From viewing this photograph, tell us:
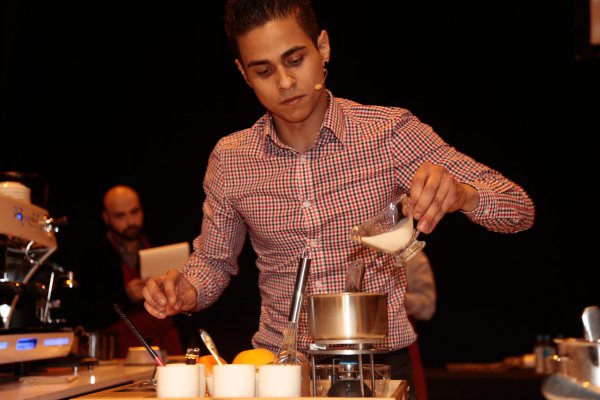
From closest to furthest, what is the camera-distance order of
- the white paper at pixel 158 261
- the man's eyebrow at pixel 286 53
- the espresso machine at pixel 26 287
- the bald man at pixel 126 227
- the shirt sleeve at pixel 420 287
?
1. the man's eyebrow at pixel 286 53
2. the espresso machine at pixel 26 287
3. the white paper at pixel 158 261
4. the shirt sleeve at pixel 420 287
5. the bald man at pixel 126 227

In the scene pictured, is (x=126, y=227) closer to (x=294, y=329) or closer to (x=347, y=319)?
(x=294, y=329)

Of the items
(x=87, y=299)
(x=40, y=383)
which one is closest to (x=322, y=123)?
(x=40, y=383)

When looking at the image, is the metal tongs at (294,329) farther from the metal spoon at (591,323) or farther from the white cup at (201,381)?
the metal spoon at (591,323)

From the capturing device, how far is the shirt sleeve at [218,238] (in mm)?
2209

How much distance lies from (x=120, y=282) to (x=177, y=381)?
9.71ft

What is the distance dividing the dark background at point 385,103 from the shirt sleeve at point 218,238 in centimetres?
317

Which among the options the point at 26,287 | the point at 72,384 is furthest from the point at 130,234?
the point at 72,384

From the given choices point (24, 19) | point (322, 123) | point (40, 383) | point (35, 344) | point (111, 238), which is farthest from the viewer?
point (24, 19)

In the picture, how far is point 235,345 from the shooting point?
568cm

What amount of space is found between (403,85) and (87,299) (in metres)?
2.44

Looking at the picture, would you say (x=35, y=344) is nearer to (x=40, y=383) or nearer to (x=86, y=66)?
(x=40, y=383)

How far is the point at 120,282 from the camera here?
4309 millimetres

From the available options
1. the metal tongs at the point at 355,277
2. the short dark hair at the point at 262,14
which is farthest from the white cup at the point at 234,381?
the short dark hair at the point at 262,14

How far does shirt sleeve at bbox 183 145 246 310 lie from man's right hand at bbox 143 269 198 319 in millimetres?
162
